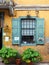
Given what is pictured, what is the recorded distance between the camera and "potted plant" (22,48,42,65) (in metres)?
17.0

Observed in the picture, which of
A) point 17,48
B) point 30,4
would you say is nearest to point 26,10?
point 30,4

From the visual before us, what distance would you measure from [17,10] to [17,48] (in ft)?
7.09

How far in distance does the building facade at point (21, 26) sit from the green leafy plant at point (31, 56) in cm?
93

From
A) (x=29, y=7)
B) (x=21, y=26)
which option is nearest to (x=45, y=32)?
(x=21, y=26)

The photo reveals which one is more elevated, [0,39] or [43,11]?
[43,11]

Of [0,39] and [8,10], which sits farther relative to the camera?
[0,39]

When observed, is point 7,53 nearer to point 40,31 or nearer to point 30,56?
point 30,56

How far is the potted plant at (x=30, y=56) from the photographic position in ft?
55.7

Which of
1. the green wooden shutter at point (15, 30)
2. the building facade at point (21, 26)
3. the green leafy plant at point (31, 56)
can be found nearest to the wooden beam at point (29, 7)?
the building facade at point (21, 26)

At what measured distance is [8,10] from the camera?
18.0 meters

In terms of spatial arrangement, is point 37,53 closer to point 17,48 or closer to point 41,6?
point 17,48

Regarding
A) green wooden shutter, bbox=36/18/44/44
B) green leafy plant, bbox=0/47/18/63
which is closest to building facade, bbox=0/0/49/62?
green wooden shutter, bbox=36/18/44/44

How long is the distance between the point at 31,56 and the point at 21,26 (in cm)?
215

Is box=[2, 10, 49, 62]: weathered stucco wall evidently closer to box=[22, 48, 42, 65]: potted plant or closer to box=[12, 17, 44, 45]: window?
box=[12, 17, 44, 45]: window
